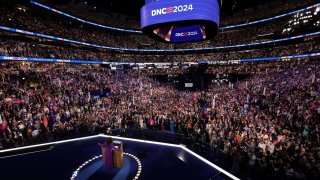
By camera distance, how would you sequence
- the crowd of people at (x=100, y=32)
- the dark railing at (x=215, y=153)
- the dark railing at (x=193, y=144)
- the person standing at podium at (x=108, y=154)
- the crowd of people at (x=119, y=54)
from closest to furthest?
the dark railing at (x=215, y=153)
the dark railing at (x=193, y=144)
the person standing at podium at (x=108, y=154)
the crowd of people at (x=119, y=54)
the crowd of people at (x=100, y=32)

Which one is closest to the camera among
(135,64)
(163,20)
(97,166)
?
(163,20)

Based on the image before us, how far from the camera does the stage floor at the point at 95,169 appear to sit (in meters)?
6.62

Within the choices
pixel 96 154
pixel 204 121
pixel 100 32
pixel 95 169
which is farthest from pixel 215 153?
pixel 100 32

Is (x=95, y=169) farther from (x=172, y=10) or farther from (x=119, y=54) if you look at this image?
(x=119, y=54)

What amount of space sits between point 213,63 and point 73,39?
2417 centimetres

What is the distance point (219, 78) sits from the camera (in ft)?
102

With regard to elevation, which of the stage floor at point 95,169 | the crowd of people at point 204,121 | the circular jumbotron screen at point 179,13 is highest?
the circular jumbotron screen at point 179,13

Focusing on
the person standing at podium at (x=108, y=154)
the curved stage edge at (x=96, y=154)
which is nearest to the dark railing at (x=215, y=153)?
the curved stage edge at (x=96, y=154)

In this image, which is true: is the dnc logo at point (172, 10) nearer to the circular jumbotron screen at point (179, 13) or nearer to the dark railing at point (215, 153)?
the circular jumbotron screen at point (179, 13)

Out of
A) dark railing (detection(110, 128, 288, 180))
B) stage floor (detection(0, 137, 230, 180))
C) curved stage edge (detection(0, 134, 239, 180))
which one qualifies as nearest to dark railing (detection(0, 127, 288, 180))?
dark railing (detection(110, 128, 288, 180))

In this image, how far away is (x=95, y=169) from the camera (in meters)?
7.08

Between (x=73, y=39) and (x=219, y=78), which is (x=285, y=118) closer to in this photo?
(x=219, y=78)

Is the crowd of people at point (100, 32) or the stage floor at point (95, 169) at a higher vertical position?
the crowd of people at point (100, 32)

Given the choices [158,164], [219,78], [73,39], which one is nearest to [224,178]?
[158,164]
